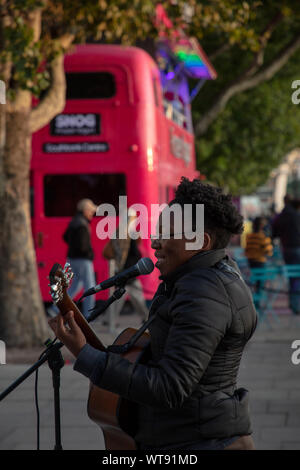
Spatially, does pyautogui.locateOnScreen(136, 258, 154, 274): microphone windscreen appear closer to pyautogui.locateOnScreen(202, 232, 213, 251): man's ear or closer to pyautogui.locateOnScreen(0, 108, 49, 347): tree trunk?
pyautogui.locateOnScreen(202, 232, 213, 251): man's ear

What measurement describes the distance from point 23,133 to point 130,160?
3519mm

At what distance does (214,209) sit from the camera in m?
3.06

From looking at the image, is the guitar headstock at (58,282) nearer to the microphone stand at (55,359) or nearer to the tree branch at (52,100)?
the microphone stand at (55,359)

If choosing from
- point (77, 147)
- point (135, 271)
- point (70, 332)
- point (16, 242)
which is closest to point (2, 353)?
point (16, 242)

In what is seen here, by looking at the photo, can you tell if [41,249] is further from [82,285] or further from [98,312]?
[98,312]

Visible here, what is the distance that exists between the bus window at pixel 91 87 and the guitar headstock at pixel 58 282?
483 inches

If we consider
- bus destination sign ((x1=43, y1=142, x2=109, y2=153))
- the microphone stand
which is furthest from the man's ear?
bus destination sign ((x1=43, y1=142, x2=109, y2=153))

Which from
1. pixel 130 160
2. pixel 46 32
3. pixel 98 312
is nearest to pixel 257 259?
pixel 130 160

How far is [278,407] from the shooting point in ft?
26.4

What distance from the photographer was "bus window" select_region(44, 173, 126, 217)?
1513 centimetres

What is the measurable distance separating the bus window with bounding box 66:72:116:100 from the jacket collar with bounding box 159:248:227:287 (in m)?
12.1

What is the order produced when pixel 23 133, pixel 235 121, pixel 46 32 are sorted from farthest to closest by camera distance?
pixel 235 121 < pixel 46 32 < pixel 23 133

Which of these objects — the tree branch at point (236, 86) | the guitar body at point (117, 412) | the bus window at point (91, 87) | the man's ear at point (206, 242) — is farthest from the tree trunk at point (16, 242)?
the tree branch at point (236, 86)

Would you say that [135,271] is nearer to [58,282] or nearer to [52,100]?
[58,282]
